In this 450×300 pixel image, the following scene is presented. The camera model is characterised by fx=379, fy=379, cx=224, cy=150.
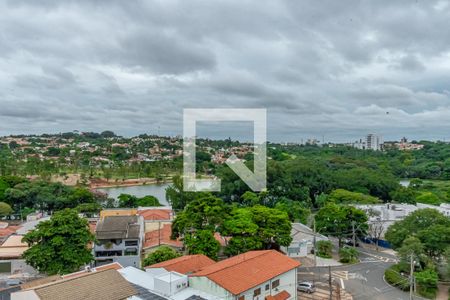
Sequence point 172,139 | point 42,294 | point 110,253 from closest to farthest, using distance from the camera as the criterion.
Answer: point 42,294 → point 110,253 → point 172,139

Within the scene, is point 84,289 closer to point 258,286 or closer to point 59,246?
point 258,286

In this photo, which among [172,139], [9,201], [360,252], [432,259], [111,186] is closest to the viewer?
[432,259]

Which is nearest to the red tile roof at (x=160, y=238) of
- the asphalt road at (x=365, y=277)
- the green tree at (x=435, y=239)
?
the asphalt road at (x=365, y=277)

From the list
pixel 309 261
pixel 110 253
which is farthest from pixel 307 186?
pixel 110 253

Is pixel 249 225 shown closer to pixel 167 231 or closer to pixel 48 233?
pixel 167 231

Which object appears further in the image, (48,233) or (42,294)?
(48,233)

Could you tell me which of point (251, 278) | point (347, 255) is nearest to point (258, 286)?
point (251, 278)

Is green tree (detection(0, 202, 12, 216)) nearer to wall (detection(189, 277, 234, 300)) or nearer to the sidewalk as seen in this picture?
wall (detection(189, 277, 234, 300))
